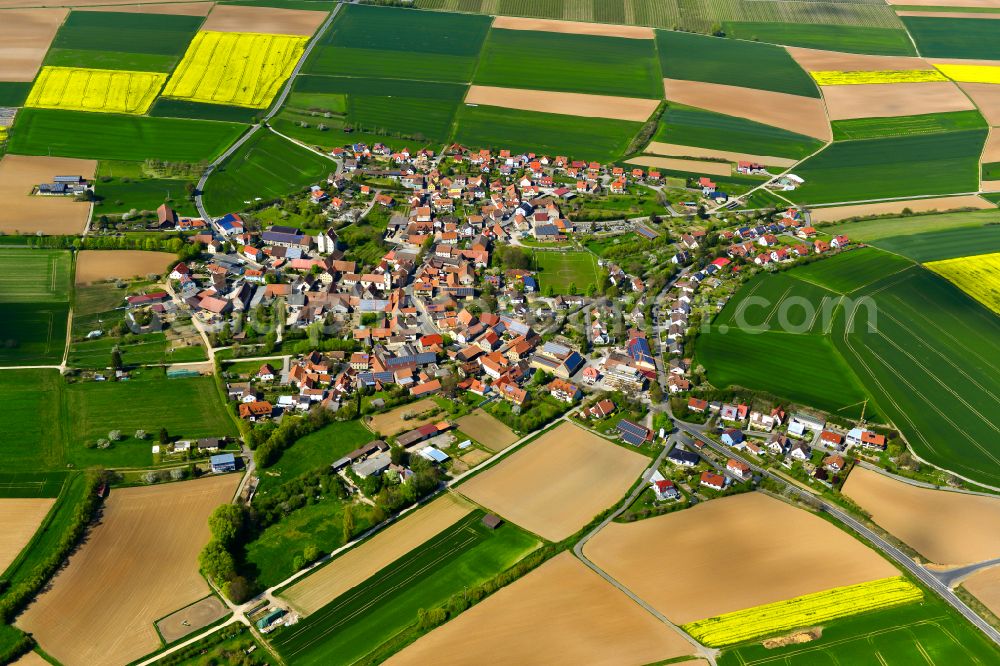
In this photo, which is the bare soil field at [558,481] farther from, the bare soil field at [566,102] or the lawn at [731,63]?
the lawn at [731,63]

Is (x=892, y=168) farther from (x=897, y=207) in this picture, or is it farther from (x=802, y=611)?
(x=802, y=611)

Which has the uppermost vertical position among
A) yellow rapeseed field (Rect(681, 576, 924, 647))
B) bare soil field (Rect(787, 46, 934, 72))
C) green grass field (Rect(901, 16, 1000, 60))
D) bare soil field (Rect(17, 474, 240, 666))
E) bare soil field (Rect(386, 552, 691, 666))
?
green grass field (Rect(901, 16, 1000, 60))

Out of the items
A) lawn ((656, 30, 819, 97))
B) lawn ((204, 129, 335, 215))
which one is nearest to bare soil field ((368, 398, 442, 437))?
lawn ((204, 129, 335, 215))

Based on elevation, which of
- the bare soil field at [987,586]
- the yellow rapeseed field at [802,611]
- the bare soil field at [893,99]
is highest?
the bare soil field at [893,99]

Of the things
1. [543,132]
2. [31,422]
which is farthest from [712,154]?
[31,422]

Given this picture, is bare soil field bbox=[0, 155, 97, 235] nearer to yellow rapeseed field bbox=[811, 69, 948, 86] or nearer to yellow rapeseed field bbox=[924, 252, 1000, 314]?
yellow rapeseed field bbox=[924, 252, 1000, 314]

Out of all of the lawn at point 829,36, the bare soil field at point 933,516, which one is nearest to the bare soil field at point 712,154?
the lawn at point 829,36
